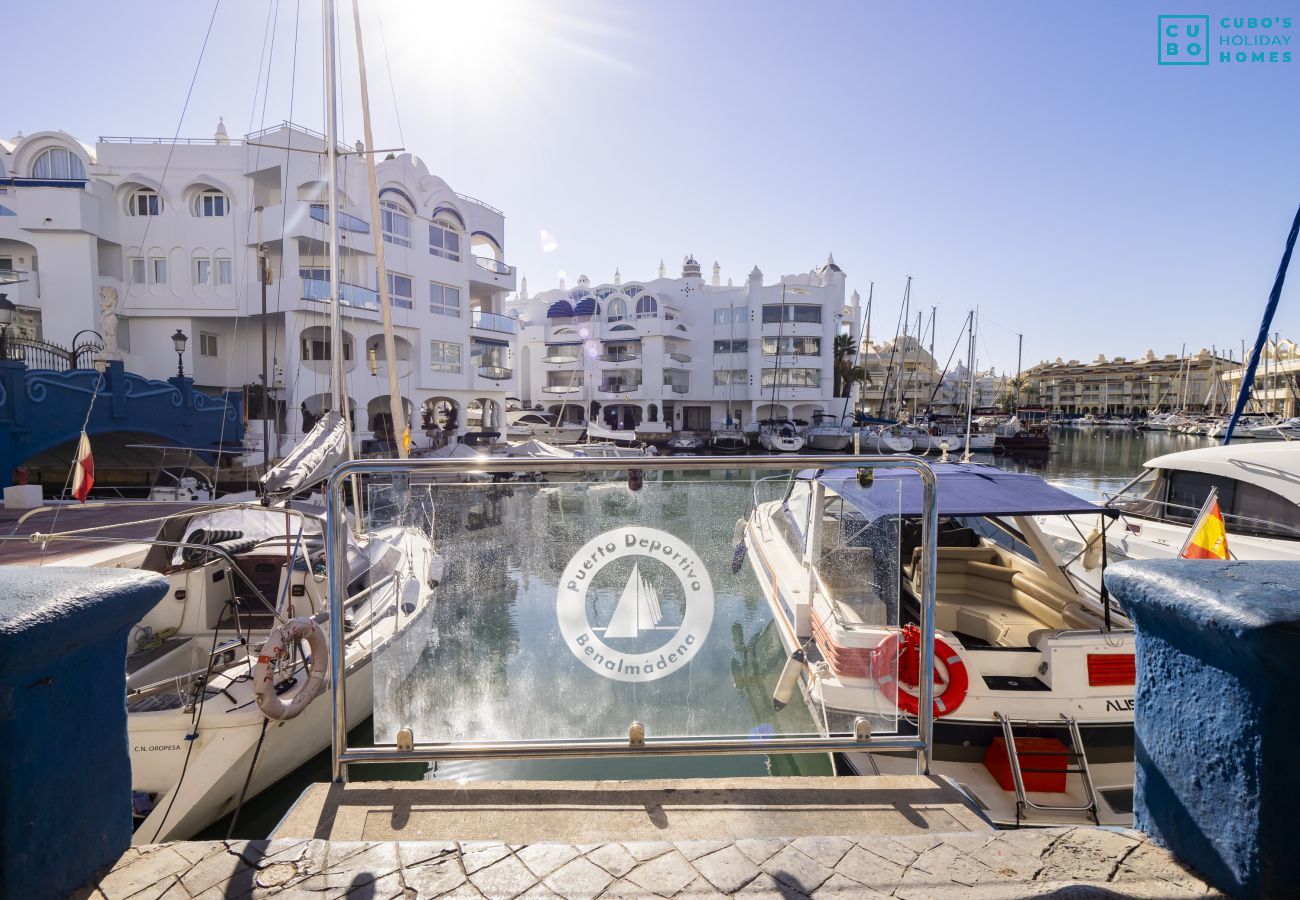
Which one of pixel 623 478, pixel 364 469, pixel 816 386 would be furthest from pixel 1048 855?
pixel 816 386

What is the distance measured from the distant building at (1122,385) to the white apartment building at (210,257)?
109737mm

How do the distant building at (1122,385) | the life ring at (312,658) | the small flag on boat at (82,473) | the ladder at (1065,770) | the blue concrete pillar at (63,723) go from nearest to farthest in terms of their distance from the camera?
the blue concrete pillar at (63,723)
the life ring at (312,658)
the ladder at (1065,770)
the small flag on boat at (82,473)
the distant building at (1122,385)

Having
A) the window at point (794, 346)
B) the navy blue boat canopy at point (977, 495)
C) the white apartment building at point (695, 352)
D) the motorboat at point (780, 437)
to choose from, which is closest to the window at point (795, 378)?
the white apartment building at point (695, 352)

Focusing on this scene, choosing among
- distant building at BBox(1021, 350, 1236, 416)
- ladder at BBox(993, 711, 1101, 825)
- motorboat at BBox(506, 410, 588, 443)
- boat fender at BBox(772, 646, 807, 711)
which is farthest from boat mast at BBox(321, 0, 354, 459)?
distant building at BBox(1021, 350, 1236, 416)

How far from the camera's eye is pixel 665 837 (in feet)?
7.71

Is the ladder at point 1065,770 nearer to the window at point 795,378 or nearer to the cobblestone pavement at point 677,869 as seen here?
the cobblestone pavement at point 677,869

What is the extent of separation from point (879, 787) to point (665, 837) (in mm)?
990

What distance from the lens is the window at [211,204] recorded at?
87.6 ft

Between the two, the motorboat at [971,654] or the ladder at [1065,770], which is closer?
the motorboat at [971,654]

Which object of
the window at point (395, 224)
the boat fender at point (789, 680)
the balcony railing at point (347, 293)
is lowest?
the boat fender at point (789, 680)

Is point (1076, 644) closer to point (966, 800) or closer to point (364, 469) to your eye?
point (966, 800)

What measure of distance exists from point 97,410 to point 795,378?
131ft

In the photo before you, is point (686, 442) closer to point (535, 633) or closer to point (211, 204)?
point (211, 204)

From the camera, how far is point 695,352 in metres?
50.7
